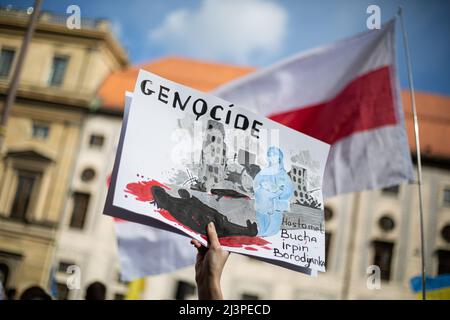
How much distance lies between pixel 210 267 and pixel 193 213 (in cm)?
38

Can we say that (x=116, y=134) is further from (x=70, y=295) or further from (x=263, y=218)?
(x=263, y=218)

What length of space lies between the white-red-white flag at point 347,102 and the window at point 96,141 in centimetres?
1602

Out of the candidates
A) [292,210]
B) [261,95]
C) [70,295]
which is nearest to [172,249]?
[261,95]

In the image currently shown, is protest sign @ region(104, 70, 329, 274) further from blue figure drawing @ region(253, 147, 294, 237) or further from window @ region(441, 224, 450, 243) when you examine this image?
window @ region(441, 224, 450, 243)

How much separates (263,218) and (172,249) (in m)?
2.99

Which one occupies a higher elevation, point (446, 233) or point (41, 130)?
point (41, 130)

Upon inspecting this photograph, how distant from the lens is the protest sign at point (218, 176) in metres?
2.21

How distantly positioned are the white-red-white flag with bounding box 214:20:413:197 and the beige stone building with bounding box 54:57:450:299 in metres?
13.1

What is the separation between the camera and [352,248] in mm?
18703

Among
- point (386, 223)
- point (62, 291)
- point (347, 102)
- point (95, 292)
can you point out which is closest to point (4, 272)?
point (62, 291)

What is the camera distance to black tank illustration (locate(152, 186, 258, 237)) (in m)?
2.21

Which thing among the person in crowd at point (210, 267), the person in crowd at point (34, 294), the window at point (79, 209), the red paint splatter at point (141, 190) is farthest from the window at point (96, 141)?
the person in crowd at point (210, 267)

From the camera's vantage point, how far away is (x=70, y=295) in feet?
59.8

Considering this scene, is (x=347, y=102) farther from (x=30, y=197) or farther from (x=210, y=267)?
(x=30, y=197)
